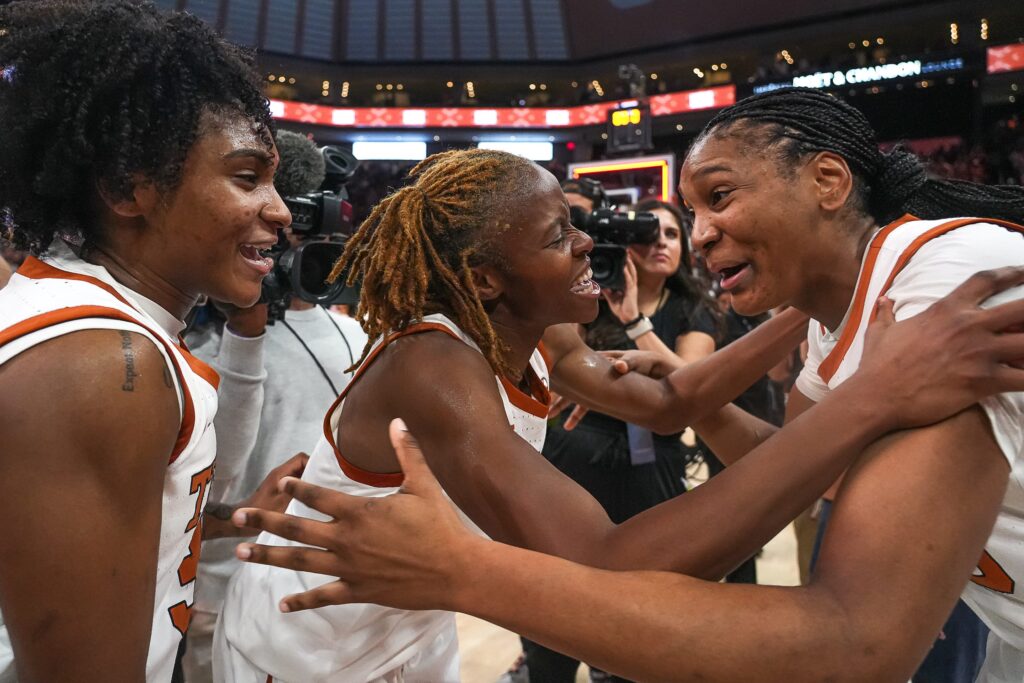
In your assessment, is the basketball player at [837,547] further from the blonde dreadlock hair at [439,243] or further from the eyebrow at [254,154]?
the eyebrow at [254,154]

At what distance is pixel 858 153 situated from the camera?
1726 millimetres

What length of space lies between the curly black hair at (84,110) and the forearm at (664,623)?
0.88 metres

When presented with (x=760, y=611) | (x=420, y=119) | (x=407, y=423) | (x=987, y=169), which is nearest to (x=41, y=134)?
(x=407, y=423)

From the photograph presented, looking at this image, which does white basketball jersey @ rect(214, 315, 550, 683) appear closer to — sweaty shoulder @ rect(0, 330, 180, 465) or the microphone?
sweaty shoulder @ rect(0, 330, 180, 465)

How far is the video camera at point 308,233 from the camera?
6.70 ft

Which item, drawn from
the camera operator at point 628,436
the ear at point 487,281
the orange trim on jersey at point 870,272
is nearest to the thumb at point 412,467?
the ear at point 487,281

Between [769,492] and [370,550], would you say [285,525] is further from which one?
[769,492]

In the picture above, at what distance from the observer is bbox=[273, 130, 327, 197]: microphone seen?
2467 millimetres

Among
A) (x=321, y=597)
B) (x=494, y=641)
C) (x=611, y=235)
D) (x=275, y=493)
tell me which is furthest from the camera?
(x=494, y=641)

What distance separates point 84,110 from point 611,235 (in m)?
1.92

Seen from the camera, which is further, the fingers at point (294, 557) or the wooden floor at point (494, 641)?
the wooden floor at point (494, 641)

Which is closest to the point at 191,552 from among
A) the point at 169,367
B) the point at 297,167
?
the point at 169,367

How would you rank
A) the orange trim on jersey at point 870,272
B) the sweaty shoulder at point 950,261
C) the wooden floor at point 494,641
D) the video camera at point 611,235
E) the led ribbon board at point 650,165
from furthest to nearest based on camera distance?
1. the led ribbon board at point 650,165
2. the wooden floor at point 494,641
3. the video camera at point 611,235
4. the orange trim on jersey at point 870,272
5. the sweaty shoulder at point 950,261

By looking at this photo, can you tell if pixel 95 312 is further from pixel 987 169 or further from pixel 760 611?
pixel 987 169
